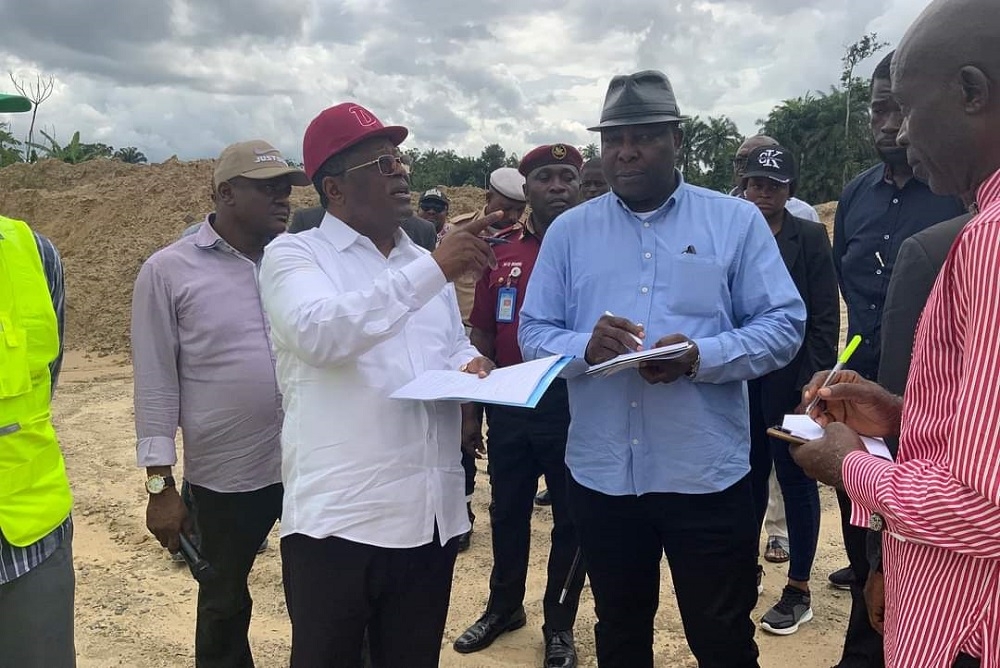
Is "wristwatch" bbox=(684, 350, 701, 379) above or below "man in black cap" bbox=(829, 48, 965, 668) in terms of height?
below

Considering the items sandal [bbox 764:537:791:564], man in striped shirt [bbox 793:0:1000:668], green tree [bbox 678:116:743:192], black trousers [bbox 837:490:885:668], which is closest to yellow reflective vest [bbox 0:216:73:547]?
man in striped shirt [bbox 793:0:1000:668]

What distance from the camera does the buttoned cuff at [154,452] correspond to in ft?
8.86

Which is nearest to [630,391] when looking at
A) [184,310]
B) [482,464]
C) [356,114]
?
[356,114]

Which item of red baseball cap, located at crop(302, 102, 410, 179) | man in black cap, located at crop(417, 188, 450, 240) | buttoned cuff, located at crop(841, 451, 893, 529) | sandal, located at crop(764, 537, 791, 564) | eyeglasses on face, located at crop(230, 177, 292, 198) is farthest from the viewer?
man in black cap, located at crop(417, 188, 450, 240)

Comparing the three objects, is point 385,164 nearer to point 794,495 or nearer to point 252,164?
point 252,164

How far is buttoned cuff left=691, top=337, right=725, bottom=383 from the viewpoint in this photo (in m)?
2.30

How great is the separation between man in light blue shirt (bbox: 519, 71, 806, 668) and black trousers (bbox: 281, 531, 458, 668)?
642 millimetres

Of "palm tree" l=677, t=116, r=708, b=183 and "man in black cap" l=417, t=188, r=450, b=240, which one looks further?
"palm tree" l=677, t=116, r=708, b=183

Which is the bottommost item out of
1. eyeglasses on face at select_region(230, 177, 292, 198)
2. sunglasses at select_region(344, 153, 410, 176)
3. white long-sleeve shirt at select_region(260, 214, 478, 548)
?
white long-sleeve shirt at select_region(260, 214, 478, 548)

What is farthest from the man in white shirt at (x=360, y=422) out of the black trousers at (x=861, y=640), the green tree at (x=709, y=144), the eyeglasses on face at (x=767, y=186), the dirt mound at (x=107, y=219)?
the green tree at (x=709, y=144)

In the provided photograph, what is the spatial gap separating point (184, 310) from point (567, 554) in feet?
6.65

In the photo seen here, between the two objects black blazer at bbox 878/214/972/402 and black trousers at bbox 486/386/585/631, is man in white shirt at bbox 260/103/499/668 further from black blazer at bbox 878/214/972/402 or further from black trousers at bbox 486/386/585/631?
black trousers at bbox 486/386/585/631

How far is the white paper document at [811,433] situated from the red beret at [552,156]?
2574 millimetres

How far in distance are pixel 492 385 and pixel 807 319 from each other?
2.34m
